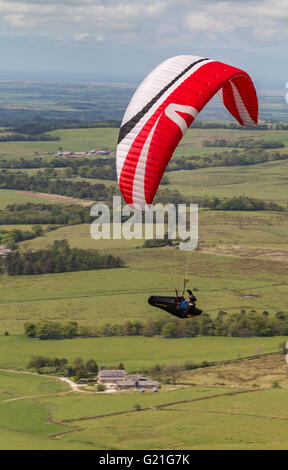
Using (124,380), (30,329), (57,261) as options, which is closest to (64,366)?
(124,380)

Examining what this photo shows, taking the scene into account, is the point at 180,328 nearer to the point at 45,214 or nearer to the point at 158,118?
the point at 158,118

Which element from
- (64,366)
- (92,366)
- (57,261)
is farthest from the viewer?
(57,261)

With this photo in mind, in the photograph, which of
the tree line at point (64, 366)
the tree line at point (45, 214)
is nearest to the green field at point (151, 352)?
the tree line at point (64, 366)

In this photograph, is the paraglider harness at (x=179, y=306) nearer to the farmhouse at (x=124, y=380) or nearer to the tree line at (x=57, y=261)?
the farmhouse at (x=124, y=380)

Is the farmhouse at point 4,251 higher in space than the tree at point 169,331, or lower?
higher

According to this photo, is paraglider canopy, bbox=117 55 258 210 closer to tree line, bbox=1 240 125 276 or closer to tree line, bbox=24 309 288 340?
tree line, bbox=24 309 288 340

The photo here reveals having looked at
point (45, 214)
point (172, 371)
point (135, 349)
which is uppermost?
point (45, 214)
